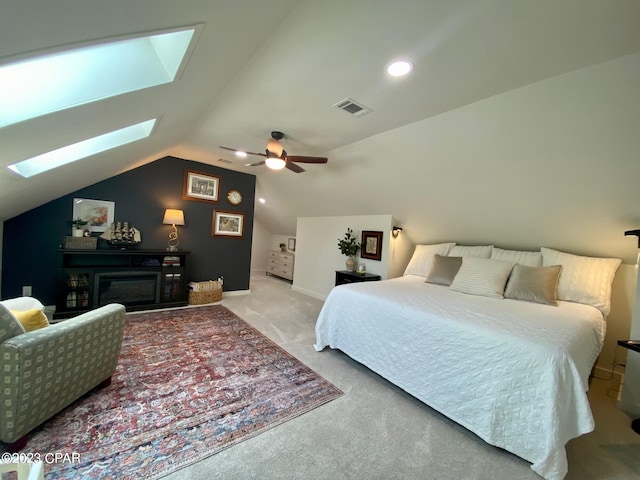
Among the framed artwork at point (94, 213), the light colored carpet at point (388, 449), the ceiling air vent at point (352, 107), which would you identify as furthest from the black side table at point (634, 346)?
the framed artwork at point (94, 213)

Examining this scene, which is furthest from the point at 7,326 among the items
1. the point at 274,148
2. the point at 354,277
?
the point at 354,277

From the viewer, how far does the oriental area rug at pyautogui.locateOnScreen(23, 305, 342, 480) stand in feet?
4.88

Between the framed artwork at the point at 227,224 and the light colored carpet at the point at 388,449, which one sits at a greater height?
the framed artwork at the point at 227,224

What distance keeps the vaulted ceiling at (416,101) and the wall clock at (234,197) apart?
4.81ft

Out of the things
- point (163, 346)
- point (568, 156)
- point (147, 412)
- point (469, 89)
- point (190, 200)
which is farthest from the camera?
point (190, 200)

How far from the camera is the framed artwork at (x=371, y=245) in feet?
14.6

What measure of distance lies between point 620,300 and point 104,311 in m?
4.90

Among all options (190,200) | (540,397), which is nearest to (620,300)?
(540,397)

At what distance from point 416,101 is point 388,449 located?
2651mm

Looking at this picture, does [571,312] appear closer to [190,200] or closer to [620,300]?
[620,300]

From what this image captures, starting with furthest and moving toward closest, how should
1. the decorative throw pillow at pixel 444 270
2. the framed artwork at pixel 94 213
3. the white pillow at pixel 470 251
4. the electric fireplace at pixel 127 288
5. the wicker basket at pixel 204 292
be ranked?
the wicker basket at pixel 204 292 → the framed artwork at pixel 94 213 → the electric fireplace at pixel 127 288 → the white pillow at pixel 470 251 → the decorative throw pillow at pixel 444 270

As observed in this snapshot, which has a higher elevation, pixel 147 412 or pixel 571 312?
pixel 571 312

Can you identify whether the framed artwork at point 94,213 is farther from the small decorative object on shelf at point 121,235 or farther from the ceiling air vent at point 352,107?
the ceiling air vent at point 352,107

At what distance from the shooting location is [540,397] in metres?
1.52
